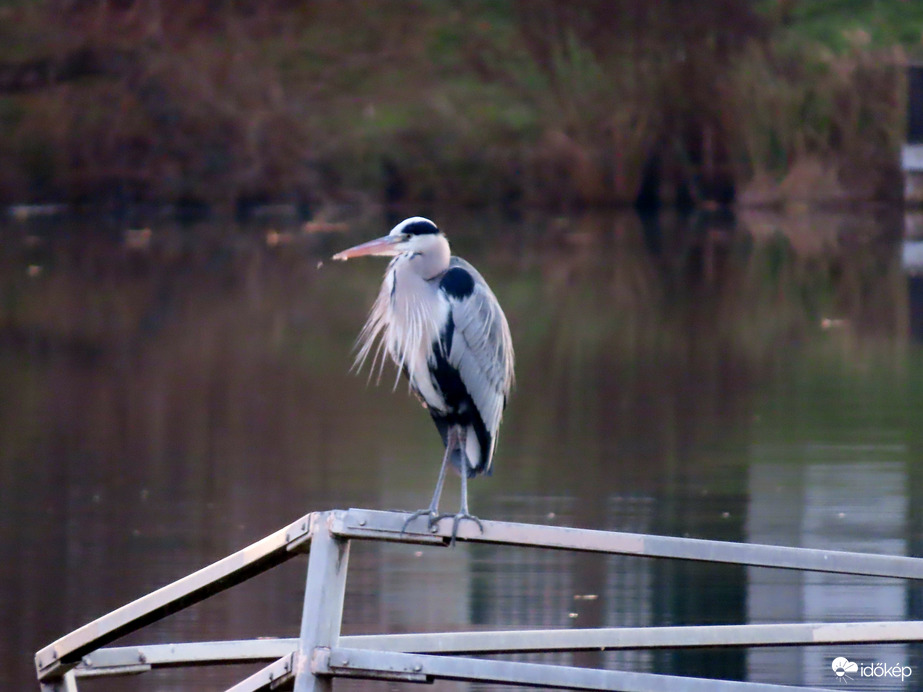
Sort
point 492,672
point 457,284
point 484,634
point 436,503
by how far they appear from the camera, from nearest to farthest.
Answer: point 492,672 < point 484,634 < point 436,503 < point 457,284

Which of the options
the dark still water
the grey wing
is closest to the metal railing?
the grey wing

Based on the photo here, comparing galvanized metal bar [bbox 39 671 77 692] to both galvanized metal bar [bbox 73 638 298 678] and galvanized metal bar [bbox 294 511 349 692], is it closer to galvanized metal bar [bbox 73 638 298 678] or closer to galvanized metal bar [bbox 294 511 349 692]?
galvanized metal bar [bbox 73 638 298 678]

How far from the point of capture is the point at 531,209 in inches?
1104

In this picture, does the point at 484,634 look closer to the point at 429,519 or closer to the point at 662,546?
the point at 429,519

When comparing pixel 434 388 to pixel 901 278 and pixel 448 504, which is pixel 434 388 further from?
pixel 901 278

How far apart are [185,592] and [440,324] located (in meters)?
1.29

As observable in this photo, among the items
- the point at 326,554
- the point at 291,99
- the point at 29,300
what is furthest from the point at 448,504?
the point at 291,99

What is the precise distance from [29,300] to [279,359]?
424 cm

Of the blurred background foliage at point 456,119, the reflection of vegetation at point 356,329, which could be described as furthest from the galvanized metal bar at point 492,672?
the blurred background foliage at point 456,119

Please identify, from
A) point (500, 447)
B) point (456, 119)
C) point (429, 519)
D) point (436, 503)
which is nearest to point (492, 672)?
point (429, 519)

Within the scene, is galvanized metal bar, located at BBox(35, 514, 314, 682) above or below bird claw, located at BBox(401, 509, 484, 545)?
below

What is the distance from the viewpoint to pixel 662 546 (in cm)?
407

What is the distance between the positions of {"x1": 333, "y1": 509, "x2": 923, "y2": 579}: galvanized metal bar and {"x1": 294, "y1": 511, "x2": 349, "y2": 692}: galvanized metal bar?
4 cm

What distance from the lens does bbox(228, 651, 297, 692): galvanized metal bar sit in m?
4.14
